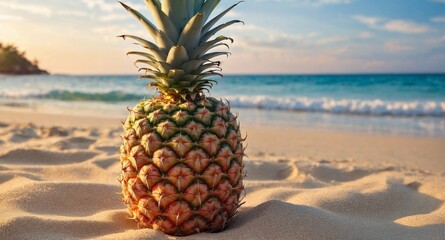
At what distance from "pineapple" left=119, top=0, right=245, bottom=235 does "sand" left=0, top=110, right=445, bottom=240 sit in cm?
16

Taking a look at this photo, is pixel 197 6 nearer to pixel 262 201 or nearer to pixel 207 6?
pixel 207 6

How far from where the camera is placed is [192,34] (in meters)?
2.95

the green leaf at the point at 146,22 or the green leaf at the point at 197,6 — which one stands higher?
the green leaf at the point at 197,6

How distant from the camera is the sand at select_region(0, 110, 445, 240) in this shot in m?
3.07

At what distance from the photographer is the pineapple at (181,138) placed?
2.76m

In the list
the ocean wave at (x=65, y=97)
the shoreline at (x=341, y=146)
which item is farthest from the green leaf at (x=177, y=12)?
the ocean wave at (x=65, y=97)

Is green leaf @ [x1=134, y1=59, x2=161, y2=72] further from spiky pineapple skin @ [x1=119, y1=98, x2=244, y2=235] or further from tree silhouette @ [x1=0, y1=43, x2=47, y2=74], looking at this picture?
tree silhouette @ [x1=0, y1=43, x2=47, y2=74]

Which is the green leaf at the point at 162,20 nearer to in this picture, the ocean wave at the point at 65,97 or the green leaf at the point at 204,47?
the green leaf at the point at 204,47

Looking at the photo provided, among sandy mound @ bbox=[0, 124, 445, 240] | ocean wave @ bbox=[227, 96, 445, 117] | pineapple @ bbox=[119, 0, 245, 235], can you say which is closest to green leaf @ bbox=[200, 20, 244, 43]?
pineapple @ bbox=[119, 0, 245, 235]

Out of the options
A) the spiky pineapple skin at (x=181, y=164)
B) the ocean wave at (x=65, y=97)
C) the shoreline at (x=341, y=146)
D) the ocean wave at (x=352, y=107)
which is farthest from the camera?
the ocean wave at (x=65, y=97)

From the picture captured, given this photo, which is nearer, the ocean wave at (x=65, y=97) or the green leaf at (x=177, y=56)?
the green leaf at (x=177, y=56)

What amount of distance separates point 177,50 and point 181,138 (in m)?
0.57

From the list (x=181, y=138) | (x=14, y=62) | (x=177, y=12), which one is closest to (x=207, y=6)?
(x=177, y=12)

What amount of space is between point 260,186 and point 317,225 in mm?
1633
